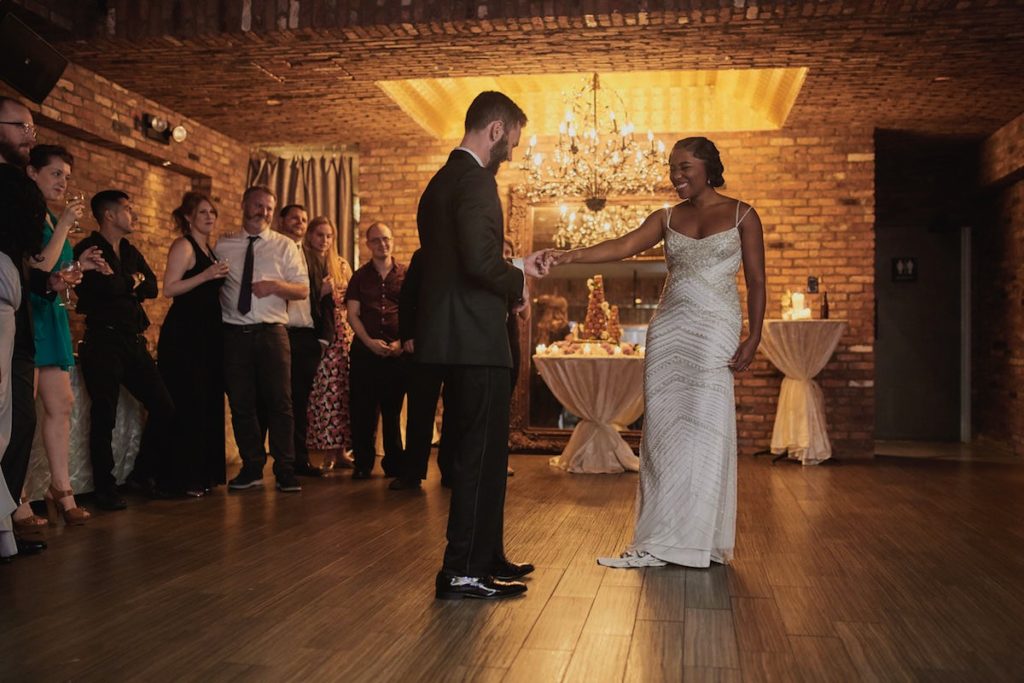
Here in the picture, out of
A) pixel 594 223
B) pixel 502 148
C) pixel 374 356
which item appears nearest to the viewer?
pixel 502 148

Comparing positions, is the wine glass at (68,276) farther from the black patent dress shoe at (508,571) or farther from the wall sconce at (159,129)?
the wall sconce at (159,129)

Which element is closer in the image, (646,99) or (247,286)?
(247,286)

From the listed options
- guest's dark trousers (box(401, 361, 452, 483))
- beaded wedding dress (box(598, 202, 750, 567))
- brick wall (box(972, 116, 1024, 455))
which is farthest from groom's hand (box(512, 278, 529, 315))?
brick wall (box(972, 116, 1024, 455))

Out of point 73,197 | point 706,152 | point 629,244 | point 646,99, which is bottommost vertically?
point 629,244

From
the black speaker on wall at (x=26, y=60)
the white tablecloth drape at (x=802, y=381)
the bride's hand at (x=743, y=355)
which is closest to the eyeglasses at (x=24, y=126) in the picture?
the black speaker on wall at (x=26, y=60)

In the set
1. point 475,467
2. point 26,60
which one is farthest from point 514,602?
point 26,60

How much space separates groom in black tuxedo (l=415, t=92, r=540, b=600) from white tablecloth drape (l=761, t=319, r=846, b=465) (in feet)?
16.4

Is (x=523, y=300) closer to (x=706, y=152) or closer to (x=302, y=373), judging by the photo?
(x=706, y=152)

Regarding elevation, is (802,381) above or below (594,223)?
below

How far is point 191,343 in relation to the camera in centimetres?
571

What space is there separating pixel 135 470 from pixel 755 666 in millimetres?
4334

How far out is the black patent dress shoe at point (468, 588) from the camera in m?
3.35

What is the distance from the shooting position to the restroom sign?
1083cm

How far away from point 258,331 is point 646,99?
4611mm
